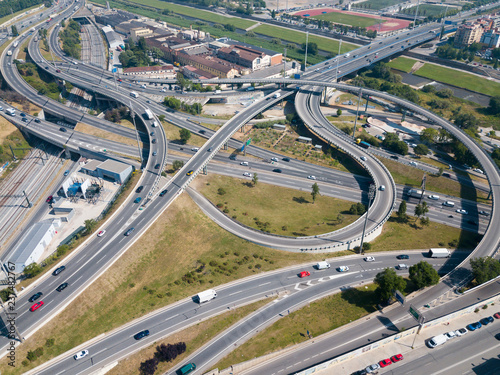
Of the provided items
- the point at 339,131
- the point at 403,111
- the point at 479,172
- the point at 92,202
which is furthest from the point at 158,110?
the point at 479,172

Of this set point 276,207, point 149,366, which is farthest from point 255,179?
point 149,366

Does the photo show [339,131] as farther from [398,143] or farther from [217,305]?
[217,305]

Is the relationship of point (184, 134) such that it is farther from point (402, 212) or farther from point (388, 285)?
point (388, 285)

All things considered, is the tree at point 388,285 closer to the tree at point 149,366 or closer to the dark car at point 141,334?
the tree at point 149,366

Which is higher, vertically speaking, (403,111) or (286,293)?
(403,111)

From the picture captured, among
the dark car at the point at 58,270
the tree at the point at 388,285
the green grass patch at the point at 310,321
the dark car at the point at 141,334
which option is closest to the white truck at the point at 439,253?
the green grass patch at the point at 310,321

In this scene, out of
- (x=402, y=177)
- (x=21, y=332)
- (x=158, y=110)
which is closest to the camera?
(x=21, y=332)

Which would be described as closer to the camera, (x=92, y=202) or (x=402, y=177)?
(x=92, y=202)
